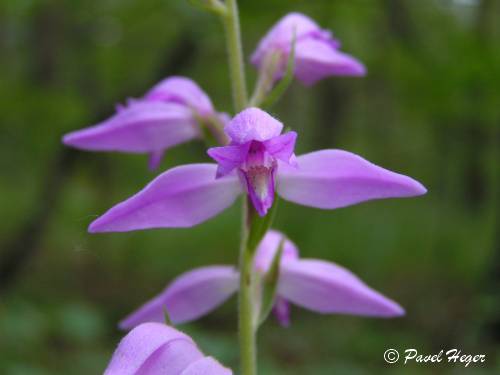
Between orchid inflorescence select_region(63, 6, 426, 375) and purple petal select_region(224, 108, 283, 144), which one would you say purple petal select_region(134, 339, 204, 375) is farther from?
purple petal select_region(224, 108, 283, 144)

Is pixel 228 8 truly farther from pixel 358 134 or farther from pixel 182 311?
pixel 358 134

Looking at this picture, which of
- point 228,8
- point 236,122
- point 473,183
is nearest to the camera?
point 236,122

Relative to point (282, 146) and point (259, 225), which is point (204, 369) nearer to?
point (259, 225)

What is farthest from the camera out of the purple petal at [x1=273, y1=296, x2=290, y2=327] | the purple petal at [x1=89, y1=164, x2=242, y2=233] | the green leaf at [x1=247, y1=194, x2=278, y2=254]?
the purple petal at [x1=273, y1=296, x2=290, y2=327]

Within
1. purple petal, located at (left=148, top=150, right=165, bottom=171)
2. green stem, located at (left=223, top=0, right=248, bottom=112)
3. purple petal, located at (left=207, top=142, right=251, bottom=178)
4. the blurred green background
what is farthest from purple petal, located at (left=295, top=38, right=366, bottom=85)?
the blurred green background

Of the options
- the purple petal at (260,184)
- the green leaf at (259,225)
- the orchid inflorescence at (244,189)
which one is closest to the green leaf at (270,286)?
the orchid inflorescence at (244,189)

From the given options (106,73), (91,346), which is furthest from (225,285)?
(106,73)

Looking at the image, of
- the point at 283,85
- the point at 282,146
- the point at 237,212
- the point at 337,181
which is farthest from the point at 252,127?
the point at 237,212
